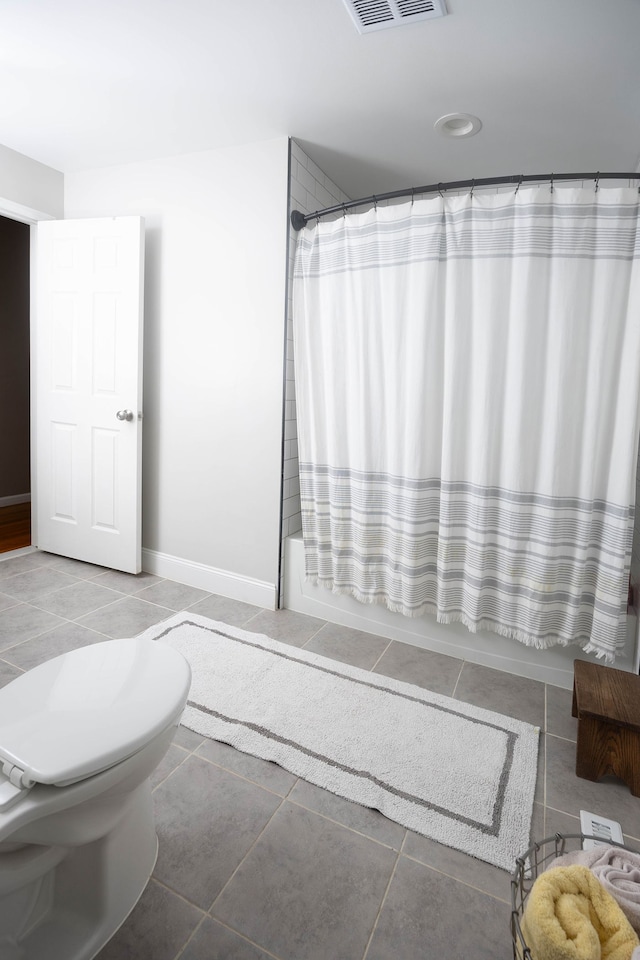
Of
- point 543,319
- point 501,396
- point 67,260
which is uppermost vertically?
point 67,260

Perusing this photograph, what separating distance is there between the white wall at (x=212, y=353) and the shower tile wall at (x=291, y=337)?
45 millimetres

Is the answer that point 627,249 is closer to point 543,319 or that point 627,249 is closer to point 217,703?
point 543,319

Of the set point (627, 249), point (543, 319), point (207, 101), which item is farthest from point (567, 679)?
point (207, 101)

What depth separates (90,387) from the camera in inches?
118

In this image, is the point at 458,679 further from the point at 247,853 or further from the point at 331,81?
the point at 331,81

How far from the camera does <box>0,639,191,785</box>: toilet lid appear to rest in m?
0.93

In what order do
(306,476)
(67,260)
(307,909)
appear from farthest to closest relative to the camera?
1. (67,260)
2. (306,476)
3. (307,909)

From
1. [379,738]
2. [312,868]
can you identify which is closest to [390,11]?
[379,738]

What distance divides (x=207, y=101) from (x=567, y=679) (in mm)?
2844

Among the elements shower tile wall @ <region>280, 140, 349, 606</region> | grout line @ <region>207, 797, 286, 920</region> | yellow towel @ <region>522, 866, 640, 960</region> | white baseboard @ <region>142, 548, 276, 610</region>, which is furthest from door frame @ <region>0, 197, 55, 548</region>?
yellow towel @ <region>522, 866, 640, 960</region>

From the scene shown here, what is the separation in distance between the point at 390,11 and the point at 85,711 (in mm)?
2116

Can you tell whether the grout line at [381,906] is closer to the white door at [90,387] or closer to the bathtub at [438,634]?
the bathtub at [438,634]

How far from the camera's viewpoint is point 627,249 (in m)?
1.75

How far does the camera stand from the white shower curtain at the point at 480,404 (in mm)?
1806
